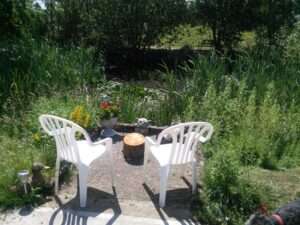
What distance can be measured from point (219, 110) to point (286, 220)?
2.39 meters

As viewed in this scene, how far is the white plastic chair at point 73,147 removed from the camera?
3.09 m

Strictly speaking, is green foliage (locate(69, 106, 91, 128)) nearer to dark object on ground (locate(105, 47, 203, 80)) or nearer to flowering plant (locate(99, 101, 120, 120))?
flowering plant (locate(99, 101, 120, 120))

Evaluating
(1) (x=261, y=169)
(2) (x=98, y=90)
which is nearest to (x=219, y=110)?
(1) (x=261, y=169)

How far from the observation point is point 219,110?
15.5 feet

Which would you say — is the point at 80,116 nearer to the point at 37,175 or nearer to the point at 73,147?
the point at 37,175

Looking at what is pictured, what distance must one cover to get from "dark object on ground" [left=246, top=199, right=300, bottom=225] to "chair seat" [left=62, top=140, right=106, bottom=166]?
1464 millimetres

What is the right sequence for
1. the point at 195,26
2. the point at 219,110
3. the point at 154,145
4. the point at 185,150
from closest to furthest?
1. the point at 185,150
2. the point at 154,145
3. the point at 219,110
4. the point at 195,26

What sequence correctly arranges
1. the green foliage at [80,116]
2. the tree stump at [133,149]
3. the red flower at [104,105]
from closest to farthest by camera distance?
the tree stump at [133,149] < the green foliage at [80,116] < the red flower at [104,105]

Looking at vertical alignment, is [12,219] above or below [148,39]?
below

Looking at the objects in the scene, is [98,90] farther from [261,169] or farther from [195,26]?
[195,26]

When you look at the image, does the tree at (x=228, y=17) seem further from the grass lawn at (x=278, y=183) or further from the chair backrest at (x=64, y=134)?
the chair backrest at (x=64, y=134)

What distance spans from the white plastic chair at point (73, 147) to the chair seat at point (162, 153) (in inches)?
17.6

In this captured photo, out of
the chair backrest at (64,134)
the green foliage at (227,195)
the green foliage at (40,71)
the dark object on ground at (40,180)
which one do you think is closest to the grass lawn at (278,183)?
the green foliage at (227,195)

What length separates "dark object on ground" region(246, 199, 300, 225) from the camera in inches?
94.4
